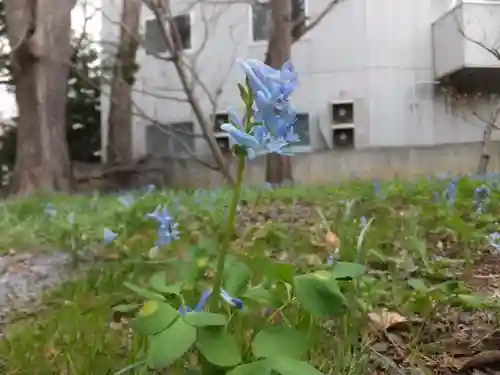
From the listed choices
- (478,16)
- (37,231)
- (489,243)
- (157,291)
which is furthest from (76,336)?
(478,16)

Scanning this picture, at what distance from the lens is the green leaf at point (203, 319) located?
0.83 meters

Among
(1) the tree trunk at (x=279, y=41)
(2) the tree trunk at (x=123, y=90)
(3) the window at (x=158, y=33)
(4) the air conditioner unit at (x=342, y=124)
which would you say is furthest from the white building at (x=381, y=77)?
(1) the tree trunk at (x=279, y=41)

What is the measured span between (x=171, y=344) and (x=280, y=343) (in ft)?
0.42

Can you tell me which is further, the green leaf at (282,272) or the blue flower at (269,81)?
the green leaf at (282,272)

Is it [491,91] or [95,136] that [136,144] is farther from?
[491,91]

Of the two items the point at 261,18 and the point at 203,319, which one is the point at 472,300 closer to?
the point at 203,319

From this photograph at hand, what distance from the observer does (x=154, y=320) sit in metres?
0.82

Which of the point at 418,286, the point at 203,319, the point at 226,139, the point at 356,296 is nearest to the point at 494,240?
the point at 418,286

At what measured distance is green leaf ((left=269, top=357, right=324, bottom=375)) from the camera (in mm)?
777

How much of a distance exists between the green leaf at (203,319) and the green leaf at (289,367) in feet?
0.26

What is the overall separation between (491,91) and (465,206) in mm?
11810

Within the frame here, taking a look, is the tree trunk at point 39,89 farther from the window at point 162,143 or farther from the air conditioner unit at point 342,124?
the air conditioner unit at point 342,124

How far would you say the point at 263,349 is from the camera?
2.71ft

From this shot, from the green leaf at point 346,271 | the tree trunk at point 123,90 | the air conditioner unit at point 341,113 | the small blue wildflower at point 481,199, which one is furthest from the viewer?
the air conditioner unit at point 341,113
